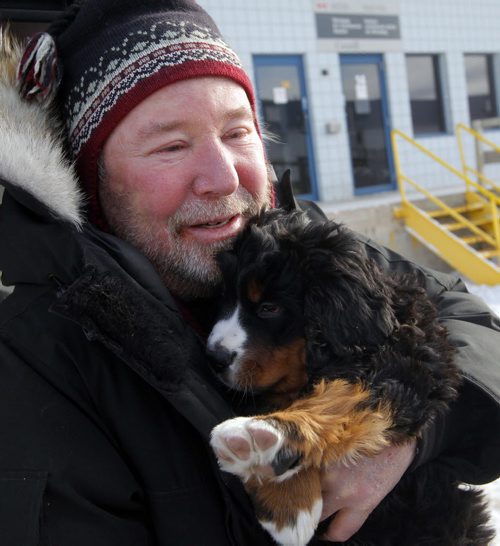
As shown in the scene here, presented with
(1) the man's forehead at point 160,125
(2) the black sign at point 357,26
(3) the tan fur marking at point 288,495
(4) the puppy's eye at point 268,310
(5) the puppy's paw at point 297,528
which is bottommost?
(5) the puppy's paw at point 297,528

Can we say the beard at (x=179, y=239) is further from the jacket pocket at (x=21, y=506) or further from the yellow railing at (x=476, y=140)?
the yellow railing at (x=476, y=140)

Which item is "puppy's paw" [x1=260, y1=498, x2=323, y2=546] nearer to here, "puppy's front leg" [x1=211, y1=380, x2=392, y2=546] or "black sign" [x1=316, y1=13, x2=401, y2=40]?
"puppy's front leg" [x1=211, y1=380, x2=392, y2=546]

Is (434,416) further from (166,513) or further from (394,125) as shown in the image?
(394,125)

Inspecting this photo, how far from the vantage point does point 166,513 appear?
1556 millimetres

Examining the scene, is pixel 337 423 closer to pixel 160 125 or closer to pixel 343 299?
pixel 343 299

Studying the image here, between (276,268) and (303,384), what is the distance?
379 mm

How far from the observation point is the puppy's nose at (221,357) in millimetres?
1838

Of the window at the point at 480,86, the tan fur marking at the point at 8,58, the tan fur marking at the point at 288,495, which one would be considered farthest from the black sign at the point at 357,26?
the tan fur marking at the point at 288,495


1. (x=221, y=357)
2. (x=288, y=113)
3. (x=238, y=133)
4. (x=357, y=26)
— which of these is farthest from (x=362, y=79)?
(x=221, y=357)

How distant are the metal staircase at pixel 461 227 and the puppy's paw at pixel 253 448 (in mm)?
7755

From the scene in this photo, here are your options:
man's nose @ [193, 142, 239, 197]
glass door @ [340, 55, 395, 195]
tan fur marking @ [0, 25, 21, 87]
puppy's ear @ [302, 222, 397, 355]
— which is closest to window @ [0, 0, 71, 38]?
tan fur marking @ [0, 25, 21, 87]

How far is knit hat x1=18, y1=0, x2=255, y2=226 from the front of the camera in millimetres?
2033

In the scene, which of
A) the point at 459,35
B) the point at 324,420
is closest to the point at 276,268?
the point at 324,420

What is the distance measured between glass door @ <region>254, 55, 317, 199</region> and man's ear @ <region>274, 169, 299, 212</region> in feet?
27.7
